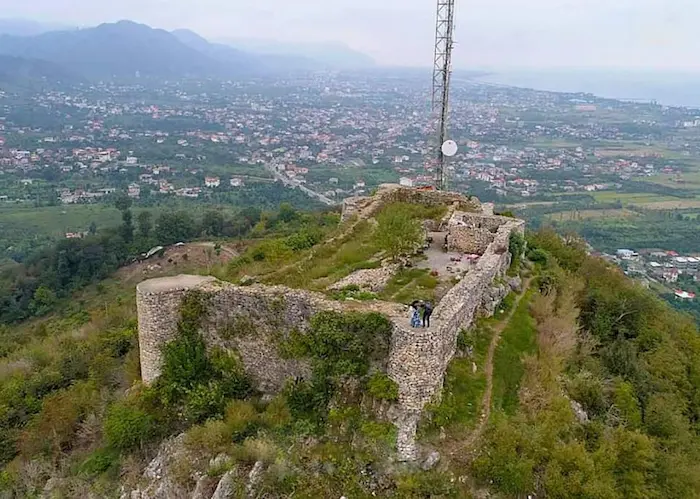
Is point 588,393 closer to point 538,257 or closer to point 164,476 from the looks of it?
point 538,257

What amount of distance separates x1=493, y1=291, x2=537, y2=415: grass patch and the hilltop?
0.07 metres

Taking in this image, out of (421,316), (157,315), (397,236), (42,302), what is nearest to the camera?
(421,316)

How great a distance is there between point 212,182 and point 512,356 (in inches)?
3864

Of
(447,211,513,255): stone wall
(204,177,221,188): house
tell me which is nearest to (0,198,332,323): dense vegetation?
(447,211,513,255): stone wall

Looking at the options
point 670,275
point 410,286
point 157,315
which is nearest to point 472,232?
point 410,286

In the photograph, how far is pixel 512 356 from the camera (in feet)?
57.3

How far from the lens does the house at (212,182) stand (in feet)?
359

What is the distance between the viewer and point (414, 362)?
1440 cm

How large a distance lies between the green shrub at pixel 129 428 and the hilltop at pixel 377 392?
0.17ft

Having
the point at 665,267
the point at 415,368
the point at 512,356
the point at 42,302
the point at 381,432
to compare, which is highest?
the point at 415,368

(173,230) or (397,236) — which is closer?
(397,236)

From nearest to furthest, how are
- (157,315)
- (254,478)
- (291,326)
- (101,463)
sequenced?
(254,478), (291,326), (157,315), (101,463)

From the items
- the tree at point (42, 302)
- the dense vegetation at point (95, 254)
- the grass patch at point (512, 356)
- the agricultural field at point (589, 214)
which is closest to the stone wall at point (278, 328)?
the grass patch at point (512, 356)

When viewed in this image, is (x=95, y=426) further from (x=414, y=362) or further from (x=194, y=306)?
(x=414, y=362)
